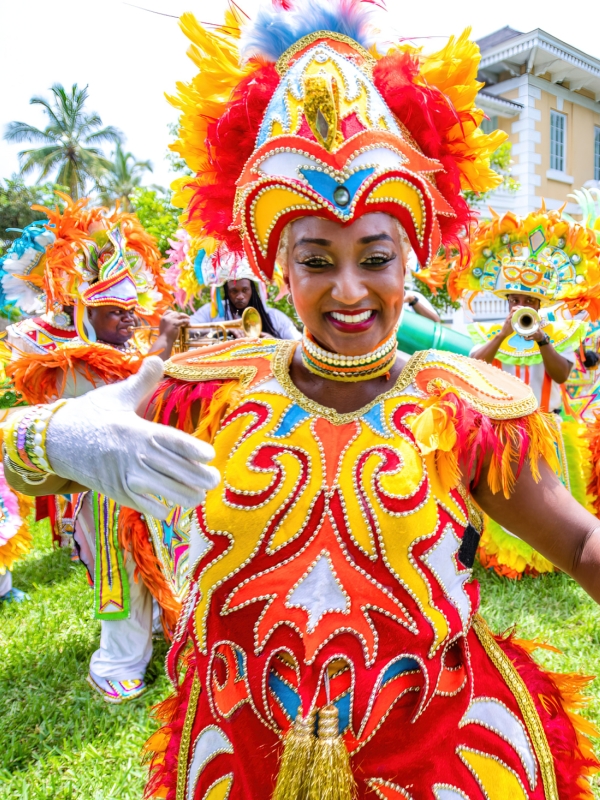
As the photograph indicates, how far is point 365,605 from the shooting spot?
1.33 meters

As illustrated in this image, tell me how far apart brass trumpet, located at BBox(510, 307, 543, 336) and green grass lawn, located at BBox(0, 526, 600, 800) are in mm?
1892

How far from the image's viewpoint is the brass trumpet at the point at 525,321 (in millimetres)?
4551

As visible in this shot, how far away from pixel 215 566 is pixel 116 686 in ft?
8.70

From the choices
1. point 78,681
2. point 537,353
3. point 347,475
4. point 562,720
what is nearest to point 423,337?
point 537,353

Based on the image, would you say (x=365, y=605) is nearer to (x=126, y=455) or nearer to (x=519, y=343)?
(x=126, y=455)

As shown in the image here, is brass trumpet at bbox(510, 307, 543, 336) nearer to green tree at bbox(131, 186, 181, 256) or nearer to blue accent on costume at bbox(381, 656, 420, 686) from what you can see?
blue accent on costume at bbox(381, 656, 420, 686)

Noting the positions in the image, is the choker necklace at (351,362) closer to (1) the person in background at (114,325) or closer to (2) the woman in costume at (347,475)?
(2) the woman in costume at (347,475)

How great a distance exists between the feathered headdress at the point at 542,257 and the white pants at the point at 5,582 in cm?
420

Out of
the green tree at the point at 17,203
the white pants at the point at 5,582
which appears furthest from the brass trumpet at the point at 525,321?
the green tree at the point at 17,203

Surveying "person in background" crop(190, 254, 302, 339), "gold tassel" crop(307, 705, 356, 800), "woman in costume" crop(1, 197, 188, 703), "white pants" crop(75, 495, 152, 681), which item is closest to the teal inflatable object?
"person in background" crop(190, 254, 302, 339)

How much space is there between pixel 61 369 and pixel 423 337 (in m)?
3.51

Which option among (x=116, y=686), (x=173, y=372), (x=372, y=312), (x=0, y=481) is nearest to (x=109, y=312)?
(x=0, y=481)

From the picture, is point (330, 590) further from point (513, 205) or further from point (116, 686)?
point (513, 205)

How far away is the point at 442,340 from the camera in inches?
236
